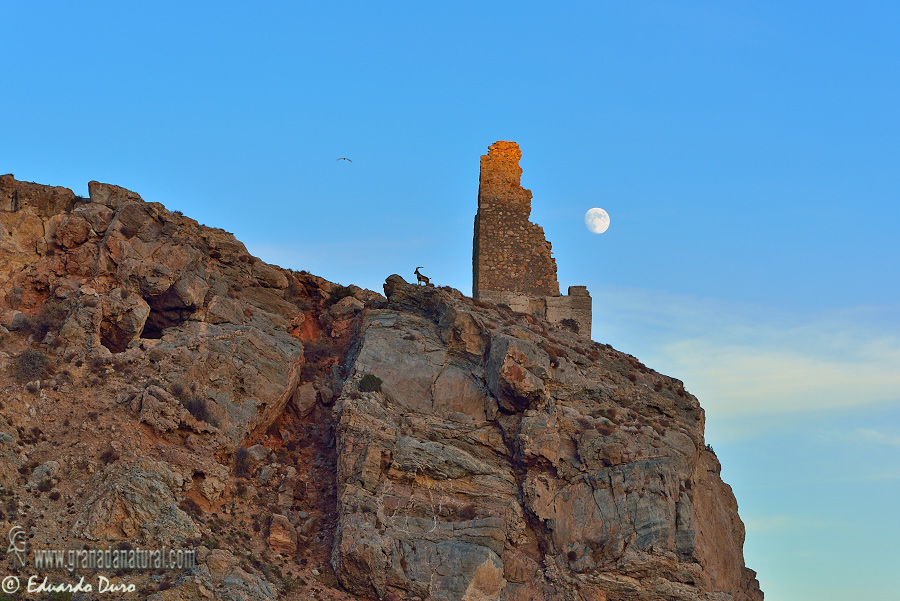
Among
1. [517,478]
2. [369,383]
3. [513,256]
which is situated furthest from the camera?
[513,256]

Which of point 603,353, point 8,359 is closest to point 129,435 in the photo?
point 8,359

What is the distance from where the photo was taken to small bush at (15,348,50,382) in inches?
1174

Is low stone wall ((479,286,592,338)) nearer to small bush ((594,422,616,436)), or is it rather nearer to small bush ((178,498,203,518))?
small bush ((594,422,616,436))

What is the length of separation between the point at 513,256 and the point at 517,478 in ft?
47.3

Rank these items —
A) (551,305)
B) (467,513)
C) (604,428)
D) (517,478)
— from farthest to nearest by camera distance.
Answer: (551,305), (604,428), (517,478), (467,513)

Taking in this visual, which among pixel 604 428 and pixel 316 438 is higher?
pixel 604 428

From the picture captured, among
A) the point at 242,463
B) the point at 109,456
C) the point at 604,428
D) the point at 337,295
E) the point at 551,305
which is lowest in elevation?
the point at 109,456

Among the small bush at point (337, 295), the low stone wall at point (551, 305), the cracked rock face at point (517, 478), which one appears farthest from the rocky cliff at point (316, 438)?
the low stone wall at point (551, 305)

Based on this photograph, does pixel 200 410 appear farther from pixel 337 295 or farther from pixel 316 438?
pixel 337 295

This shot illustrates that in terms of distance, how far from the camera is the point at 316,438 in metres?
33.0

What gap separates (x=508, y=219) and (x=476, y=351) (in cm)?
1103

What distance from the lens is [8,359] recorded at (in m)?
30.5

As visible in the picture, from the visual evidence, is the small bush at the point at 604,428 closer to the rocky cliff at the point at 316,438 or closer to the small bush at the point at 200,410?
the rocky cliff at the point at 316,438

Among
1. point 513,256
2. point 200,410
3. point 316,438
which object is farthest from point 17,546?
point 513,256
